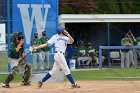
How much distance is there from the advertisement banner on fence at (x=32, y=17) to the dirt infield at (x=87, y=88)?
5.12m

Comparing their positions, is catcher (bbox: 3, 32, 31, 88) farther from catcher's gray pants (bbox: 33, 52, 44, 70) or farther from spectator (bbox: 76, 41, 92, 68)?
spectator (bbox: 76, 41, 92, 68)

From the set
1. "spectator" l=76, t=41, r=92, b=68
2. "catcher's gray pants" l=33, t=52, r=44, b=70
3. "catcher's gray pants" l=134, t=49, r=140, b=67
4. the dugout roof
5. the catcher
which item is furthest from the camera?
the dugout roof

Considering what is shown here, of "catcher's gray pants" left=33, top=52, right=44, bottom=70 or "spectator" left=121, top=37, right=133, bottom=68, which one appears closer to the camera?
"catcher's gray pants" left=33, top=52, right=44, bottom=70

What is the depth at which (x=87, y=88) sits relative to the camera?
14859 millimetres

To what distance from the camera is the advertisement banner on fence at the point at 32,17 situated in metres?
21.2

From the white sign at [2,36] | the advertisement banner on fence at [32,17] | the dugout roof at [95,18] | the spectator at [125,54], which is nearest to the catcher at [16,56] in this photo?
the white sign at [2,36]

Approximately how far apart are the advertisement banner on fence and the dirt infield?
16.8 feet

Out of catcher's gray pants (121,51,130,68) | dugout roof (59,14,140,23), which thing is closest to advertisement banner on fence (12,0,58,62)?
dugout roof (59,14,140,23)

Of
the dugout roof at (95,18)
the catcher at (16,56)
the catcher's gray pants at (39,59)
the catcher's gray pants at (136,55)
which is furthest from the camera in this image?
the dugout roof at (95,18)

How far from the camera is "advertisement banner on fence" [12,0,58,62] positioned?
21.2m

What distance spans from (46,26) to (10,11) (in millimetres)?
1740

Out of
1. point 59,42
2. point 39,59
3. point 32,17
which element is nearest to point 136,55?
point 39,59

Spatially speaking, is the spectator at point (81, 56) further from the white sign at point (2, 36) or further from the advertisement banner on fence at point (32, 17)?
the white sign at point (2, 36)

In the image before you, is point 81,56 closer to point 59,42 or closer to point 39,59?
point 39,59
